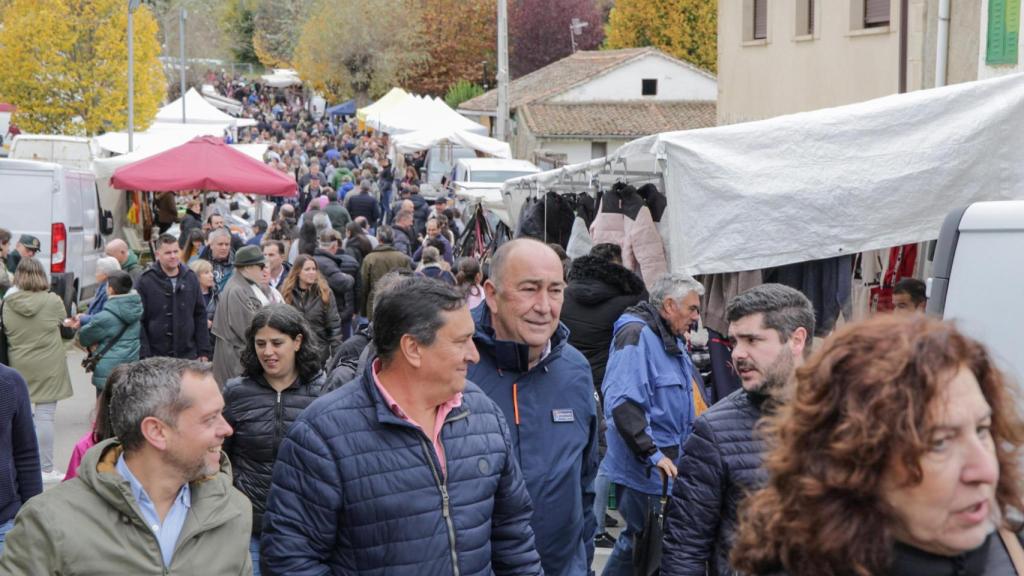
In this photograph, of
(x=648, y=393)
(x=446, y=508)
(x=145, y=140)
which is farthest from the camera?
(x=145, y=140)

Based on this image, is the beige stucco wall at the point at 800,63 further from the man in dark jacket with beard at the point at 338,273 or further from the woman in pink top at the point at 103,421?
the woman in pink top at the point at 103,421

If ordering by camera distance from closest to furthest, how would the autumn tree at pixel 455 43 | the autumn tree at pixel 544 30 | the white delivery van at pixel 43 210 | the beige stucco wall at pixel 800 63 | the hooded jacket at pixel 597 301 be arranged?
1. the hooded jacket at pixel 597 301
2. the white delivery van at pixel 43 210
3. the beige stucco wall at pixel 800 63
4. the autumn tree at pixel 455 43
5. the autumn tree at pixel 544 30

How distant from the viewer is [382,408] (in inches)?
152

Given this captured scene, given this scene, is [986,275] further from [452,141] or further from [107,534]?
[452,141]

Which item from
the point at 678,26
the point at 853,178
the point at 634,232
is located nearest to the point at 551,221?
the point at 634,232

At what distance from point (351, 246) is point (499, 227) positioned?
7.22 ft

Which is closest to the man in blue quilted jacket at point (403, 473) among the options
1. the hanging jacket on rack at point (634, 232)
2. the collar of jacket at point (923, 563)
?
the collar of jacket at point (923, 563)

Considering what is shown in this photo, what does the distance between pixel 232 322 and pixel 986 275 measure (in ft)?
20.2

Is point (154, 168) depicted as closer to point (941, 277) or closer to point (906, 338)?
point (941, 277)

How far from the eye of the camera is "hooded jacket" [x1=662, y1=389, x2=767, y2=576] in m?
4.30

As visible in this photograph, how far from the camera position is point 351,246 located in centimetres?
1579

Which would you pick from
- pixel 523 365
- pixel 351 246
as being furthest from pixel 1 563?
pixel 351 246

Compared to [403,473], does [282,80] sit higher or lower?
higher

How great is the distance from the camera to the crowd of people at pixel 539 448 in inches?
87.8
